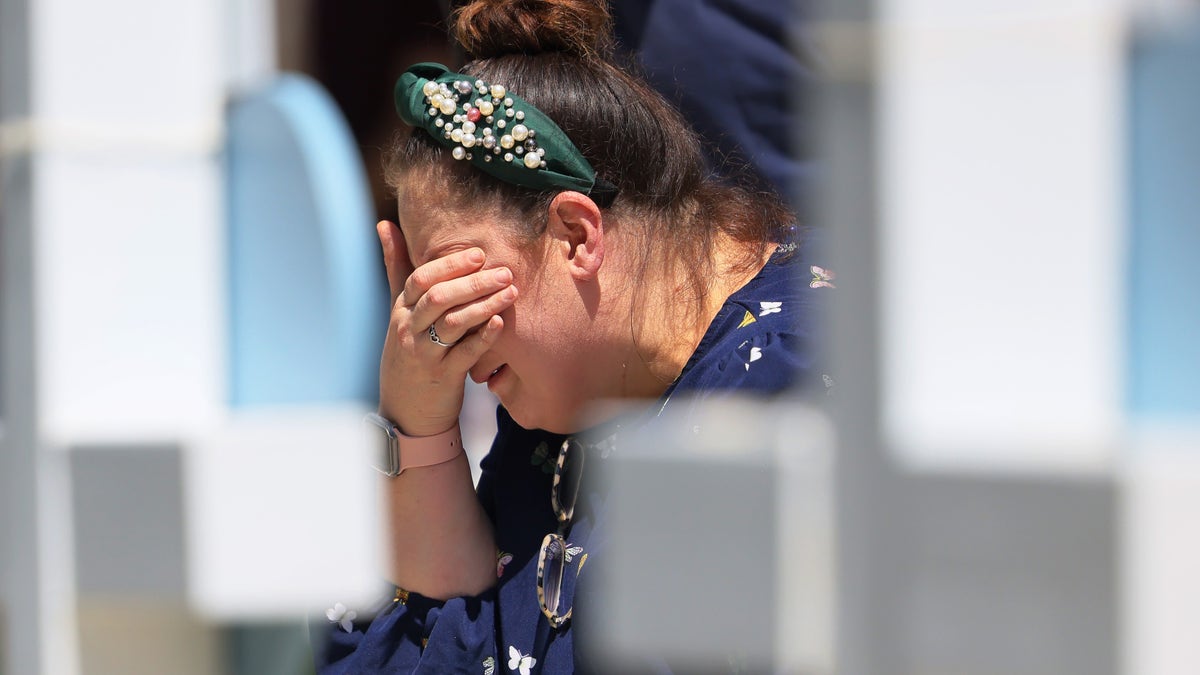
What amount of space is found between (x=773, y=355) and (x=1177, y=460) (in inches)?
33.7

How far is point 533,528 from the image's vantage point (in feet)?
5.40

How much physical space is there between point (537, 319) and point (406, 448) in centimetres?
31

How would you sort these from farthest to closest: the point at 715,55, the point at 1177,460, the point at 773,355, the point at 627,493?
the point at 715,55, the point at 773,355, the point at 627,493, the point at 1177,460

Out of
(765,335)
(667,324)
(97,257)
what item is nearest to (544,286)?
(667,324)

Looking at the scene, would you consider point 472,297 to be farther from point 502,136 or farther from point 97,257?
point 97,257

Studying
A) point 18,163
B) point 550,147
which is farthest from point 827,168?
point 550,147

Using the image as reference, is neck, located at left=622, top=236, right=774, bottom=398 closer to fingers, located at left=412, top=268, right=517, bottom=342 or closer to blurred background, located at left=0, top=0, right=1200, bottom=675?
fingers, located at left=412, top=268, right=517, bottom=342

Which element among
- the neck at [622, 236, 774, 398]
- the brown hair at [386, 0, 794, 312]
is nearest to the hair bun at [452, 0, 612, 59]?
the brown hair at [386, 0, 794, 312]

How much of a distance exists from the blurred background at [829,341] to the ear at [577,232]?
358mm

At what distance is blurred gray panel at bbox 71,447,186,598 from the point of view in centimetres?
90

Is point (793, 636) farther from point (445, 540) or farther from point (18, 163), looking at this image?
point (445, 540)

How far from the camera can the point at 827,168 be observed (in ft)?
1.81

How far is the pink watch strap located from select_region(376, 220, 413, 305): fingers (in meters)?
0.18

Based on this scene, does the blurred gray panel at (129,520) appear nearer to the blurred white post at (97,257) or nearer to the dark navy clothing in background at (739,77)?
the blurred white post at (97,257)
